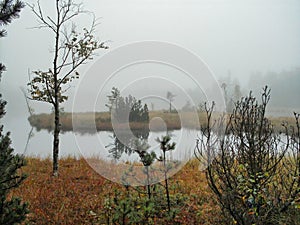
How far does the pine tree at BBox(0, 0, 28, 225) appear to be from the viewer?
1509mm

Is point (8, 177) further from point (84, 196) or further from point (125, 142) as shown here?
point (84, 196)

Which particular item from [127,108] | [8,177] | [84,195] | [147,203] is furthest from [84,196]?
[8,177]

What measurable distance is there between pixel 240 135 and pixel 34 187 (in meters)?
1.92

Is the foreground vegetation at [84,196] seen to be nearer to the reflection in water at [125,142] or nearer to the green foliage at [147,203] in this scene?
the green foliage at [147,203]

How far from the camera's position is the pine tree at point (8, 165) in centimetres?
151

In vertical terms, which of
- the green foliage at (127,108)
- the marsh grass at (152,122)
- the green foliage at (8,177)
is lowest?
the green foliage at (8,177)

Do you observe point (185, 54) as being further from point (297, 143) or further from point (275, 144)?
point (297, 143)

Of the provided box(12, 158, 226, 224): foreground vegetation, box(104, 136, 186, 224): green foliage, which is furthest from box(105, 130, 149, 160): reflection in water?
box(12, 158, 226, 224): foreground vegetation

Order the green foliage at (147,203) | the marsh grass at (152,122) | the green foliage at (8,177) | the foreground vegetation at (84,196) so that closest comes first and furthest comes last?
the green foliage at (8,177) < the green foliage at (147,203) < the foreground vegetation at (84,196) < the marsh grass at (152,122)

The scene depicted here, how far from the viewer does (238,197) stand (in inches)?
74.2

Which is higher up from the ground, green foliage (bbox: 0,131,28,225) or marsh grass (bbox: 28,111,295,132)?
marsh grass (bbox: 28,111,295,132)

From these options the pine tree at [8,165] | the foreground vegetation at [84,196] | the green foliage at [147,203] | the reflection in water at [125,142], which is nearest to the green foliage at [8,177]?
the pine tree at [8,165]

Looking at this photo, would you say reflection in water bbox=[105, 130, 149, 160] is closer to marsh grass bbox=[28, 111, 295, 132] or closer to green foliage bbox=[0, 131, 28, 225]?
marsh grass bbox=[28, 111, 295, 132]

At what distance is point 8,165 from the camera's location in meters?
1.52
